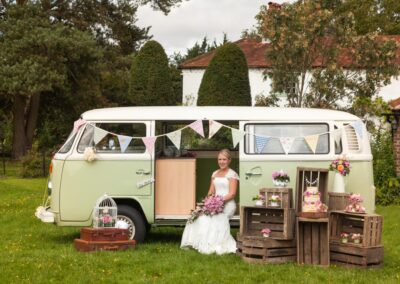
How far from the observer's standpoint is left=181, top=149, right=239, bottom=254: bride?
10.5 metres

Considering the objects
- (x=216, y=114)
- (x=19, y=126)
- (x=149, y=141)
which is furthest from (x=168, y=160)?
(x=19, y=126)

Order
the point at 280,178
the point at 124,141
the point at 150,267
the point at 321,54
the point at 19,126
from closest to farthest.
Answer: the point at 150,267 → the point at 280,178 → the point at 124,141 → the point at 321,54 → the point at 19,126

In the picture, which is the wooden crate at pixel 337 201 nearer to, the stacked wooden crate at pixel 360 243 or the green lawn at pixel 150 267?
the stacked wooden crate at pixel 360 243

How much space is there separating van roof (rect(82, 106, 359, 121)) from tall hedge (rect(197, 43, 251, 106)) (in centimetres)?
1682

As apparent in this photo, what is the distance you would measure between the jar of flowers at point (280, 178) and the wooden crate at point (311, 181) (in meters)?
0.24

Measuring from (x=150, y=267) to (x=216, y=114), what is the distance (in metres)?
3.02

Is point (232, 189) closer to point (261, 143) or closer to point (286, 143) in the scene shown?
point (261, 143)

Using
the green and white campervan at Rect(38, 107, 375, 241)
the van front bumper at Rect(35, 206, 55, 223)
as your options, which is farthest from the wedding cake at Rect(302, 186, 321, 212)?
the van front bumper at Rect(35, 206, 55, 223)

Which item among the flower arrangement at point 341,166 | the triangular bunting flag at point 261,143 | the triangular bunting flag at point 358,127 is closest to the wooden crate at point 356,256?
the flower arrangement at point 341,166

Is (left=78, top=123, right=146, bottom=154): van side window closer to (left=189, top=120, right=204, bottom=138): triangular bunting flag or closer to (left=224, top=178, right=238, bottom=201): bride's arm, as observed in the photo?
(left=189, top=120, right=204, bottom=138): triangular bunting flag

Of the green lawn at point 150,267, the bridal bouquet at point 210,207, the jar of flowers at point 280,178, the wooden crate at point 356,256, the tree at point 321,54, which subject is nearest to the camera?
the green lawn at point 150,267

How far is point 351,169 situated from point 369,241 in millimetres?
1876

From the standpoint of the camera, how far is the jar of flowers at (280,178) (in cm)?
1020

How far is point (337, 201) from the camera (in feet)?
33.1
